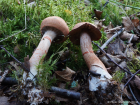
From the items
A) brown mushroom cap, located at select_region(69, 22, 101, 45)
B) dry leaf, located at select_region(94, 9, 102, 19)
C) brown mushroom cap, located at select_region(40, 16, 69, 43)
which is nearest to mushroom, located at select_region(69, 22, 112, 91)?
brown mushroom cap, located at select_region(69, 22, 101, 45)

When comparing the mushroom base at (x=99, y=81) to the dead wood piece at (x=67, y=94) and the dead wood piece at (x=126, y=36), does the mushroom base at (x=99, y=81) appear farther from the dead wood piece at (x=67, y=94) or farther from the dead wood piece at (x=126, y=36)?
the dead wood piece at (x=126, y=36)

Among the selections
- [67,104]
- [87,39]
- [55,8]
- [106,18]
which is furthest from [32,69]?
[106,18]

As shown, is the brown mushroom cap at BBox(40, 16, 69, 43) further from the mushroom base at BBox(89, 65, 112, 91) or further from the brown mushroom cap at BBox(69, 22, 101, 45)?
the mushroom base at BBox(89, 65, 112, 91)

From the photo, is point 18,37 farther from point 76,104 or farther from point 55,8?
point 76,104

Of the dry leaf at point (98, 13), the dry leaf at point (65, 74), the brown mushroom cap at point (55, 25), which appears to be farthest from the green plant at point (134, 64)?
the dry leaf at point (98, 13)

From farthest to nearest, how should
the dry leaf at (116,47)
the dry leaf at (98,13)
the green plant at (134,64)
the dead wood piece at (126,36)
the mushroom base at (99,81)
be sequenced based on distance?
1. the dry leaf at (98,13)
2. the dead wood piece at (126,36)
3. the dry leaf at (116,47)
4. the green plant at (134,64)
5. the mushroom base at (99,81)

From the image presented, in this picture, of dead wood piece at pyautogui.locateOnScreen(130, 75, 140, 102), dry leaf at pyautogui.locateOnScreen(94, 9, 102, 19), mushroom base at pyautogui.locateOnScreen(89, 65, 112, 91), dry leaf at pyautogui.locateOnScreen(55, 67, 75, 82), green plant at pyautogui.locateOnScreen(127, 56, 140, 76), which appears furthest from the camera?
dry leaf at pyautogui.locateOnScreen(94, 9, 102, 19)
